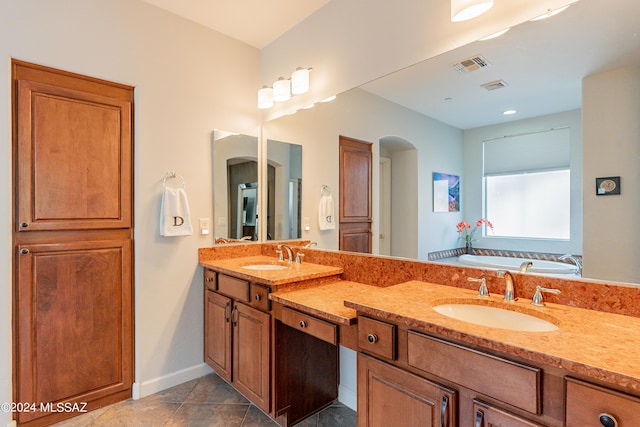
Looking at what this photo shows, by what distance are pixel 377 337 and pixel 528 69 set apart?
1.29 metres

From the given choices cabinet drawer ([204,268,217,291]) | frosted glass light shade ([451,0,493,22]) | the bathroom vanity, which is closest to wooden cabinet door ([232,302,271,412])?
the bathroom vanity

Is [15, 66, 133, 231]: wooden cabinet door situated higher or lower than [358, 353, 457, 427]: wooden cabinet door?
higher

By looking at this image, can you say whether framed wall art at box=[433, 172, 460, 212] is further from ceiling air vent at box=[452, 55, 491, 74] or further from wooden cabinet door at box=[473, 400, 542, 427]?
wooden cabinet door at box=[473, 400, 542, 427]

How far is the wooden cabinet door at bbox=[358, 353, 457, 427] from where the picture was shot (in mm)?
1043

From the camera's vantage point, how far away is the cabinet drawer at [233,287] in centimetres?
195

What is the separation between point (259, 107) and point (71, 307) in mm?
1924

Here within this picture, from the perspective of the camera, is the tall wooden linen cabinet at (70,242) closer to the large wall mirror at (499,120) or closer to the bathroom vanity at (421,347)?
the bathroom vanity at (421,347)

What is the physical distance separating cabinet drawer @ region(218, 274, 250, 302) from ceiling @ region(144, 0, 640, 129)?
1.44m

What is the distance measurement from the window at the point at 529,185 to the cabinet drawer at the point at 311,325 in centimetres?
90

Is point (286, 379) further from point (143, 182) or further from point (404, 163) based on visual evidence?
point (143, 182)

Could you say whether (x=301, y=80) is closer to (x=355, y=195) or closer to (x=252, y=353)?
(x=355, y=195)

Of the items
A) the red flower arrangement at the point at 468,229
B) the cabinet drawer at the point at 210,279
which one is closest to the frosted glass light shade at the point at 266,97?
the cabinet drawer at the point at 210,279

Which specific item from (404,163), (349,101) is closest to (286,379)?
(404,163)

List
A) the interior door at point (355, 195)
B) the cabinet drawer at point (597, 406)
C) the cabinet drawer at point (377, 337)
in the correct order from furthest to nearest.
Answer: the interior door at point (355, 195) < the cabinet drawer at point (377, 337) < the cabinet drawer at point (597, 406)
